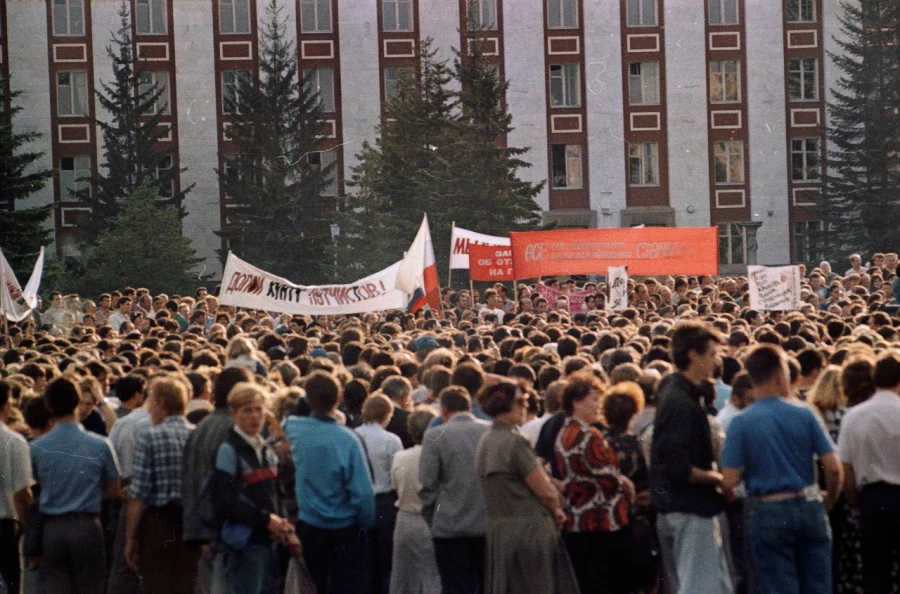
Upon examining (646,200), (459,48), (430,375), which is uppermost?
(459,48)

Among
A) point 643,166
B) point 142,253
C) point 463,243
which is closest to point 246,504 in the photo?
point 463,243

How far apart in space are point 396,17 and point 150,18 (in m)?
9.80

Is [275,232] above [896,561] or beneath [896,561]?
above

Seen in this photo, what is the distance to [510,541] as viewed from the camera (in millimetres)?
8727

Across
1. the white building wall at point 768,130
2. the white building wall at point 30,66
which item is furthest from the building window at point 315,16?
the white building wall at point 768,130

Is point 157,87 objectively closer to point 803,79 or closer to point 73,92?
point 73,92

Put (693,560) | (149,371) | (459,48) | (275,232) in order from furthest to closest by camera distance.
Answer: (459,48) → (275,232) → (149,371) → (693,560)

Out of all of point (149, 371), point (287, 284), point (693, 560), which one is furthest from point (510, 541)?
point (287, 284)

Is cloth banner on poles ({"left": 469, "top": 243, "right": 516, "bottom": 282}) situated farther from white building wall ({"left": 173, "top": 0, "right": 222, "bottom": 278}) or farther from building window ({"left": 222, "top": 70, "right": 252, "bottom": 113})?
white building wall ({"left": 173, "top": 0, "right": 222, "bottom": 278})

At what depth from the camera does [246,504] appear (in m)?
8.41

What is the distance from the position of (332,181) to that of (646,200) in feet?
41.4

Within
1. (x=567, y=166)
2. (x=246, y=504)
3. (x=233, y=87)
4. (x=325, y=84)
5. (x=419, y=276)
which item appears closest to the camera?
(x=246, y=504)

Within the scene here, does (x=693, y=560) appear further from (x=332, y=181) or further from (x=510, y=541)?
(x=332, y=181)

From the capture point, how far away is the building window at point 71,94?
6062cm
